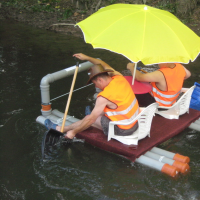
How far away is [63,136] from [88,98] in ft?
7.64

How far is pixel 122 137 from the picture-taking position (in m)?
4.60

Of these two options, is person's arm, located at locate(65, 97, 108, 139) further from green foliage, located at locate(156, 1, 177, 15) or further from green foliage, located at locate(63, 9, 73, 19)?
green foliage, located at locate(63, 9, 73, 19)

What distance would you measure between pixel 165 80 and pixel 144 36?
995mm

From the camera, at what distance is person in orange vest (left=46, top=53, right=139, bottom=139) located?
171 inches

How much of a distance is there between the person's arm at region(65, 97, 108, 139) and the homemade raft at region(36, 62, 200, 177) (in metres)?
0.21

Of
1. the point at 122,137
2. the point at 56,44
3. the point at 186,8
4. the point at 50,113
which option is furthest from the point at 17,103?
the point at 186,8

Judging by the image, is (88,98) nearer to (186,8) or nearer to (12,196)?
(12,196)

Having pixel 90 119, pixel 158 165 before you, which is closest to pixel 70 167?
pixel 90 119

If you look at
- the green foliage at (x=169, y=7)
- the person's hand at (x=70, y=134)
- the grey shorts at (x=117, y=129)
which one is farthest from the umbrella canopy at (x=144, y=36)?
the green foliage at (x=169, y=7)

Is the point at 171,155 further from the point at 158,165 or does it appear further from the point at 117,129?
the point at 117,129

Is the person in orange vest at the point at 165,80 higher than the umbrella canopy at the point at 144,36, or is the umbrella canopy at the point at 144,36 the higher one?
the umbrella canopy at the point at 144,36

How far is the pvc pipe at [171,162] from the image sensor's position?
429cm

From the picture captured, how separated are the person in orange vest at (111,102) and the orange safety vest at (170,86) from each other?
756mm

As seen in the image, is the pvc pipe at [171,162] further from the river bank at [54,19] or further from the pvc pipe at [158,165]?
the river bank at [54,19]
